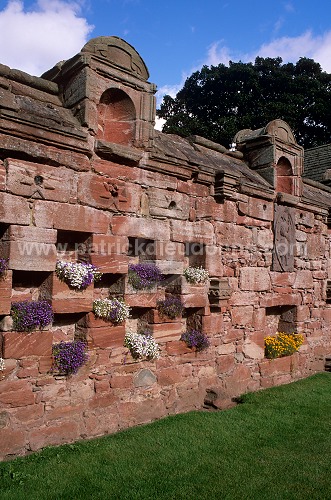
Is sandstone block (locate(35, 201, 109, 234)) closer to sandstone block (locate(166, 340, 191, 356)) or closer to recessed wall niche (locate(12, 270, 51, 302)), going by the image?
recessed wall niche (locate(12, 270, 51, 302))

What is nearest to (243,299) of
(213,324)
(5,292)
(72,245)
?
(213,324)

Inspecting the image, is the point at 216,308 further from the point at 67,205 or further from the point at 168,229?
the point at 67,205

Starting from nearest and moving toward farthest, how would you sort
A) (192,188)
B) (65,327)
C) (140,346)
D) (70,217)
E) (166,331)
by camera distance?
1. (70,217)
2. (65,327)
3. (140,346)
4. (166,331)
5. (192,188)

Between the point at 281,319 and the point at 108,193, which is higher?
the point at 108,193

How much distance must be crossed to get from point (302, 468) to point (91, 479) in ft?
7.68

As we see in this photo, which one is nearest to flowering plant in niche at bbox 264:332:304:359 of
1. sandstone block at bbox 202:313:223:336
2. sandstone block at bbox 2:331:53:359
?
sandstone block at bbox 202:313:223:336

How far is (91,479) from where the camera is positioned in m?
4.36

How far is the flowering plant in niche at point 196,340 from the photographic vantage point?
22.1 feet

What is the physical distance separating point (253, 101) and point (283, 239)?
70.7 ft

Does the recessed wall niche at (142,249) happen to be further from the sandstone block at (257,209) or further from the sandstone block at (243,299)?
the sandstone block at (257,209)

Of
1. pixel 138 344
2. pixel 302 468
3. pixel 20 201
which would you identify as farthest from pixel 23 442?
pixel 302 468

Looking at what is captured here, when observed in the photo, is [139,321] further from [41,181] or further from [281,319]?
[281,319]

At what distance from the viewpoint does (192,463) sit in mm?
4844

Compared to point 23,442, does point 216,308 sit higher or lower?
higher
